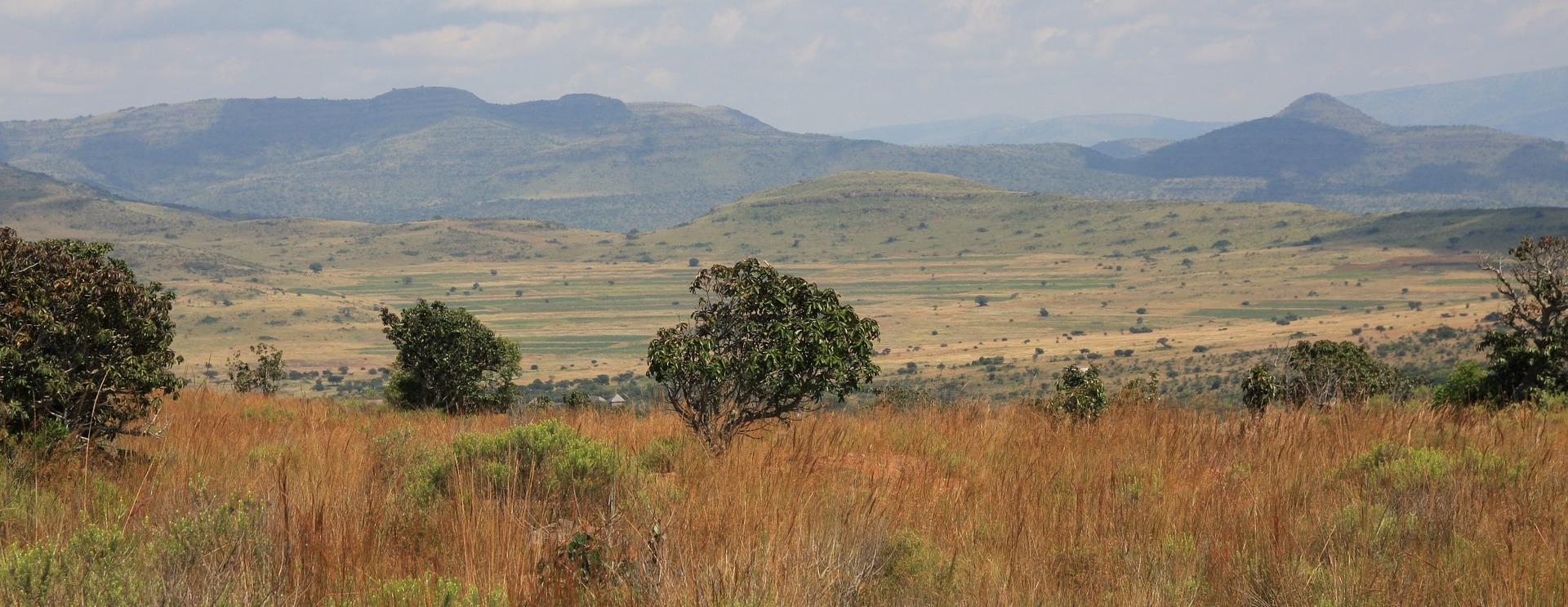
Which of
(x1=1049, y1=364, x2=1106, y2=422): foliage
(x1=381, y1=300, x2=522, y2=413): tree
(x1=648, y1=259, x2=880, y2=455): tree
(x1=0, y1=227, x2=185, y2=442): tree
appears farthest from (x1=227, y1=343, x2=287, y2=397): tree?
(x1=648, y1=259, x2=880, y2=455): tree

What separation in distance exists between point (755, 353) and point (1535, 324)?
39.4 feet

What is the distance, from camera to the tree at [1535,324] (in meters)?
14.6

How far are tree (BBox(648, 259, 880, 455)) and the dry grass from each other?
1870 mm

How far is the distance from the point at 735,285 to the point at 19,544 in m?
5.98

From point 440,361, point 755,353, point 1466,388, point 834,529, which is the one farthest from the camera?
point 440,361

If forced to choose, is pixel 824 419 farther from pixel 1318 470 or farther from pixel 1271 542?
pixel 1271 542

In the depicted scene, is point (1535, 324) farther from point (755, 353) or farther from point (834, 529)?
point (834, 529)

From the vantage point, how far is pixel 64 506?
5043 mm

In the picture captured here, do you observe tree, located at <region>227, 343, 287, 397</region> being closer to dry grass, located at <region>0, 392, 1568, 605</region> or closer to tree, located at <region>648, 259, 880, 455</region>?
tree, located at <region>648, 259, 880, 455</region>

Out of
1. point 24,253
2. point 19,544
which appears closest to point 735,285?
point 24,253

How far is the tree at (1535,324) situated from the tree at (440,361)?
1954 cm

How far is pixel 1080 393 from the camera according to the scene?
1614 centimetres

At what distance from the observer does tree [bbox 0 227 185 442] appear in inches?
272

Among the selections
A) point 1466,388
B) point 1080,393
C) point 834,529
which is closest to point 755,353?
point 834,529
